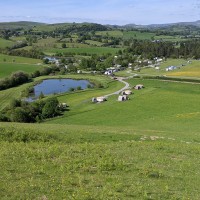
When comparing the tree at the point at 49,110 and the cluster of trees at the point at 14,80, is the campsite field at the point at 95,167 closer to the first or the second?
the tree at the point at 49,110

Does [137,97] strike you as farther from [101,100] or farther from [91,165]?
[91,165]

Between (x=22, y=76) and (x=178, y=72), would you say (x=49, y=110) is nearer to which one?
(x=22, y=76)

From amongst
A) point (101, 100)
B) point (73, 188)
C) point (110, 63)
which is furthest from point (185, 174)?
point (110, 63)

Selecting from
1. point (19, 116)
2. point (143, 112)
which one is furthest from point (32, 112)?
point (143, 112)

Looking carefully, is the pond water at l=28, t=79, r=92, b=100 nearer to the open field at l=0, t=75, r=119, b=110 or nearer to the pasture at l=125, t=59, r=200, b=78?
the open field at l=0, t=75, r=119, b=110

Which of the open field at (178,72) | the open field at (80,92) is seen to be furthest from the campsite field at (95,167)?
the open field at (178,72)

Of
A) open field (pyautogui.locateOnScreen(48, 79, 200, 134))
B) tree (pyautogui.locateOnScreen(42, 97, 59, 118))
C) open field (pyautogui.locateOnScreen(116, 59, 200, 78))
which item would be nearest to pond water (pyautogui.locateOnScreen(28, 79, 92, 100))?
open field (pyautogui.locateOnScreen(116, 59, 200, 78))
